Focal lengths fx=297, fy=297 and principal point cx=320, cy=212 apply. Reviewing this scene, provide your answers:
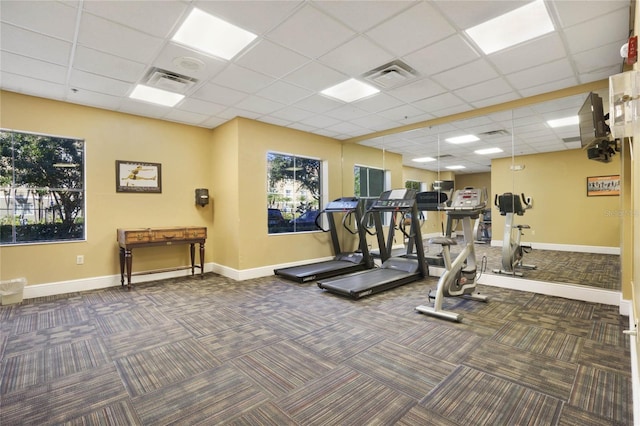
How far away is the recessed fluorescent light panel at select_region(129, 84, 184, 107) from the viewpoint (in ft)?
14.5

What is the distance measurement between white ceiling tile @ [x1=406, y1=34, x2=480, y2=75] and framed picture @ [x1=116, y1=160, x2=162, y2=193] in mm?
4854

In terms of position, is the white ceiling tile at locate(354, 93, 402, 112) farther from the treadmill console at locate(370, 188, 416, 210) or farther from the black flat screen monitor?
the black flat screen monitor

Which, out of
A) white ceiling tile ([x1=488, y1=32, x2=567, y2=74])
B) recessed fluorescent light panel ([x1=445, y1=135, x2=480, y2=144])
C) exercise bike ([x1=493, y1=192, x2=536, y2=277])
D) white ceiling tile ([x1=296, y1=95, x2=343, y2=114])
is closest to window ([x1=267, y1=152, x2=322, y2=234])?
white ceiling tile ([x1=296, y1=95, x2=343, y2=114])

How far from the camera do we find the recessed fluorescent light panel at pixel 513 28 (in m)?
2.74

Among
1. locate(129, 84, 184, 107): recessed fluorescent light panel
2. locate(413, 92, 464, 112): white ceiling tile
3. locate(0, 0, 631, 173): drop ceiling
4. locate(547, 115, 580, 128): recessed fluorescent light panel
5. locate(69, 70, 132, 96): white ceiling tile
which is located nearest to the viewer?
locate(0, 0, 631, 173): drop ceiling

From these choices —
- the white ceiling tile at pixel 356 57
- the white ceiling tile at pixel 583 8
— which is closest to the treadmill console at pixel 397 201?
the white ceiling tile at pixel 356 57

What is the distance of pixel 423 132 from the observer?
6.21 meters

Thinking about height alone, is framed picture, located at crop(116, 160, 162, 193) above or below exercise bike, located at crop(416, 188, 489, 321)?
above

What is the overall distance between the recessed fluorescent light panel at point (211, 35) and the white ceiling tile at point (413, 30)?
4.43ft

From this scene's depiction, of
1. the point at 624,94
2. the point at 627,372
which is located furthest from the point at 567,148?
the point at 624,94

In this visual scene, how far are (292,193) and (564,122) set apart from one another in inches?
205

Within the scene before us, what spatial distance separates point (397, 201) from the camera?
5441mm

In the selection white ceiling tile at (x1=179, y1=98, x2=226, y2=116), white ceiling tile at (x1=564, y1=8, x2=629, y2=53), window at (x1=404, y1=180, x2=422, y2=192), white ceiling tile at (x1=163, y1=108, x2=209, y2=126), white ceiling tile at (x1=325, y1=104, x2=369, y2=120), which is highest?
white ceiling tile at (x1=163, y1=108, x2=209, y2=126)

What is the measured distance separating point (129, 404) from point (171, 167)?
4772mm
